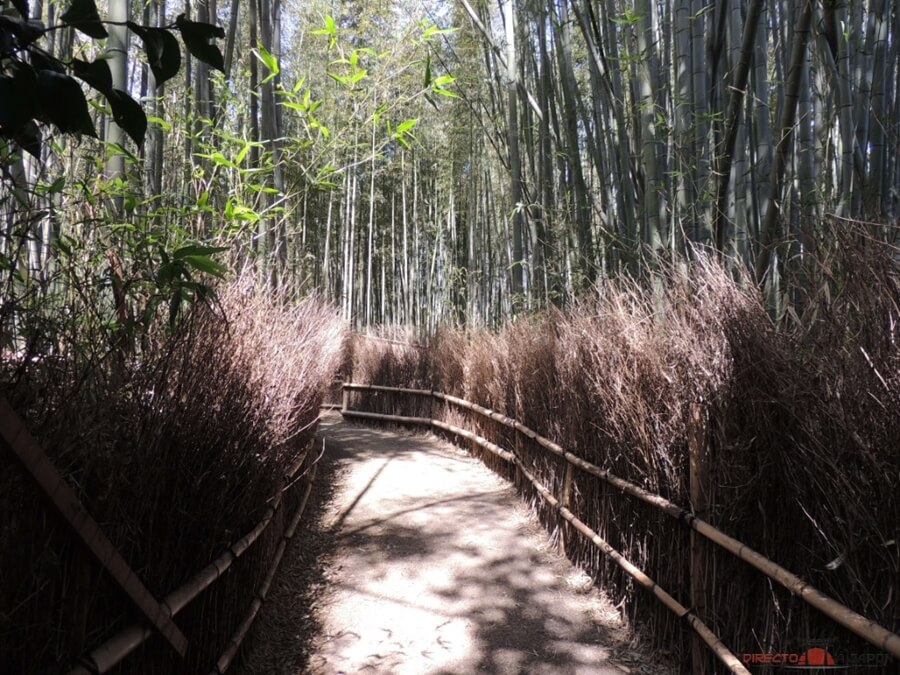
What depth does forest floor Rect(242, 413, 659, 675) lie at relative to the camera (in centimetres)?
247

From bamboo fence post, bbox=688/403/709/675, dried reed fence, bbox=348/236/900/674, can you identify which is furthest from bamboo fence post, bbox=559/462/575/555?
bamboo fence post, bbox=688/403/709/675

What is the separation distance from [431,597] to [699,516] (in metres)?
1.53

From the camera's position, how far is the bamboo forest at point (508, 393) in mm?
1175

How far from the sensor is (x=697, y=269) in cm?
225

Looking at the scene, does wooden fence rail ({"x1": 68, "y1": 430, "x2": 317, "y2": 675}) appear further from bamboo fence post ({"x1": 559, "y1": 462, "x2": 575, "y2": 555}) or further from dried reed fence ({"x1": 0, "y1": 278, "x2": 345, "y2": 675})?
bamboo fence post ({"x1": 559, "y1": 462, "x2": 575, "y2": 555})

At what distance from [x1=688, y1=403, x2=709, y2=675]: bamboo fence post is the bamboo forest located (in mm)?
11

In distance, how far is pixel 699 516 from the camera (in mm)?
2092

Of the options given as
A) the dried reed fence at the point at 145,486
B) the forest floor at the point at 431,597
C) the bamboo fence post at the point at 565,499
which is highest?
the dried reed fence at the point at 145,486

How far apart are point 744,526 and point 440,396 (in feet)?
17.6

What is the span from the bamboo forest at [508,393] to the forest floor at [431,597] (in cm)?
2

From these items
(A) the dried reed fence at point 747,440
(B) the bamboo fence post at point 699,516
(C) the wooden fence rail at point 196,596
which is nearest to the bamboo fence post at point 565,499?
(A) the dried reed fence at point 747,440

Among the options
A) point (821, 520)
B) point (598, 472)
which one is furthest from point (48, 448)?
point (598, 472)

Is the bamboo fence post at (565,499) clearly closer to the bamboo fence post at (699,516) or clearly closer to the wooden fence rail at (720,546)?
the wooden fence rail at (720,546)

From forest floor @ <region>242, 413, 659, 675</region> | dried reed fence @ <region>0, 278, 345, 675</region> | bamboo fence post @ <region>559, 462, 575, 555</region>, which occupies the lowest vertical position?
forest floor @ <region>242, 413, 659, 675</region>
